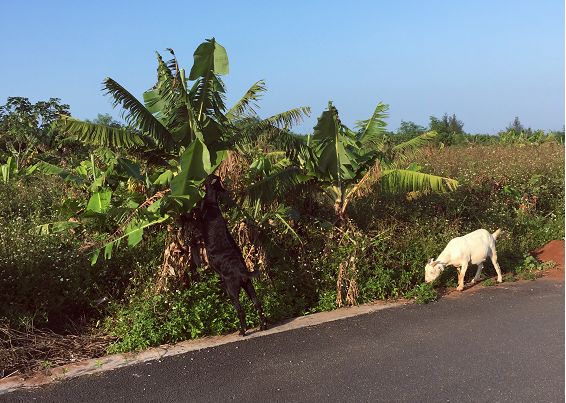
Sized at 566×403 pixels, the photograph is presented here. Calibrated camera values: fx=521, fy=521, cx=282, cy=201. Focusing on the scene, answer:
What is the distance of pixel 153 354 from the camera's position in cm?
528

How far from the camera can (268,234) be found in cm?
738

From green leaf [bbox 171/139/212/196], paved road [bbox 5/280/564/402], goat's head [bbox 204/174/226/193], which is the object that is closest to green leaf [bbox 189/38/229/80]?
green leaf [bbox 171/139/212/196]

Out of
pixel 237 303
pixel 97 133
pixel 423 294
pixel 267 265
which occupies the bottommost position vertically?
pixel 423 294

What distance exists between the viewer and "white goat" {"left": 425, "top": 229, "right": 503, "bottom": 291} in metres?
7.24

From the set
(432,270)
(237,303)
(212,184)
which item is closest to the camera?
(237,303)

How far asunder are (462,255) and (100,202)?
16.5ft

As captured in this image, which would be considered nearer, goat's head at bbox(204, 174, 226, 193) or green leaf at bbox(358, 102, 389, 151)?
goat's head at bbox(204, 174, 226, 193)

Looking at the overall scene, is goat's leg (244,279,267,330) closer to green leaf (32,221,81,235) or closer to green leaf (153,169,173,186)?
green leaf (153,169,173,186)

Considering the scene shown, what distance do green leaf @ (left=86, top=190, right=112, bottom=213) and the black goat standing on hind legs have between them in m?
1.69

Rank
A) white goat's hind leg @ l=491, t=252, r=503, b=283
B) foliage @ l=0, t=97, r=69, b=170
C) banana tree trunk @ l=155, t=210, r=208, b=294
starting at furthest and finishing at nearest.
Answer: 1. foliage @ l=0, t=97, r=69, b=170
2. white goat's hind leg @ l=491, t=252, r=503, b=283
3. banana tree trunk @ l=155, t=210, r=208, b=294

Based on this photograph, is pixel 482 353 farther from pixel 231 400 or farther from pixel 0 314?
pixel 0 314

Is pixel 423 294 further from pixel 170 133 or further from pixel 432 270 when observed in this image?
pixel 170 133

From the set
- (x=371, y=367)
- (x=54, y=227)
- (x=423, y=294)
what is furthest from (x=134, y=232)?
(x=423, y=294)

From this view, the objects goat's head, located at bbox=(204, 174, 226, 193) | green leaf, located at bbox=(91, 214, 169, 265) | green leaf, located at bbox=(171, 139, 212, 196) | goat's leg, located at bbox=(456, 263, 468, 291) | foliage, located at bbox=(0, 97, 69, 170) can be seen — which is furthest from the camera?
foliage, located at bbox=(0, 97, 69, 170)
